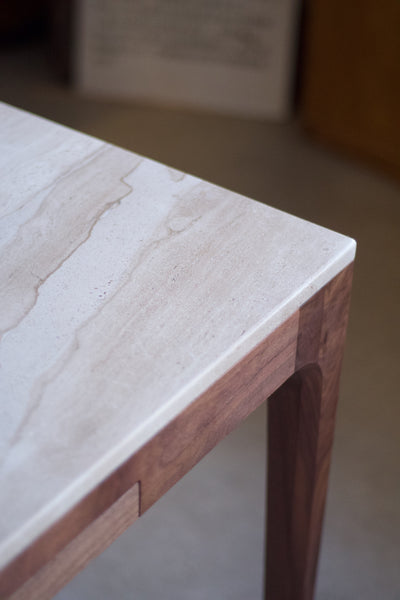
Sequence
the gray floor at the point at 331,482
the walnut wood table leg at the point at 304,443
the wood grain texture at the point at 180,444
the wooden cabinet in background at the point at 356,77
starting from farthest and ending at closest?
the wooden cabinet in background at the point at 356,77
the gray floor at the point at 331,482
the walnut wood table leg at the point at 304,443
the wood grain texture at the point at 180,444

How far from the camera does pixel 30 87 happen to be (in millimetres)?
2189

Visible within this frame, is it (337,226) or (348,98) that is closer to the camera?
(337,226)

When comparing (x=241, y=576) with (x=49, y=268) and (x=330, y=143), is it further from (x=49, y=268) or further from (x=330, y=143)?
(x=330, y=143)

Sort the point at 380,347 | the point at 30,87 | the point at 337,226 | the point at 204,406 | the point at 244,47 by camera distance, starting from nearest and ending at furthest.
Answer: the point at 204,406 < the point at 380,347 < the point at 337,226 < the point at 244,47 < the point at 30,87

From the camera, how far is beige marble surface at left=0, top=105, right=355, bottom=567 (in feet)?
1.25

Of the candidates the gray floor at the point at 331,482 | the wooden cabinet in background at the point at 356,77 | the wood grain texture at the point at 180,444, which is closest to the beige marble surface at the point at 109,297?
the wood grain texture at the point at 180,444

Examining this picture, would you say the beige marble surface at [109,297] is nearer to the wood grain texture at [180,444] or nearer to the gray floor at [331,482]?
the wood grain texture at [180,444]

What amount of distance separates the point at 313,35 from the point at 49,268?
152 cm

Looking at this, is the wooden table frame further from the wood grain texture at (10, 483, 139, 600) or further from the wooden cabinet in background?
the wooden cabinet in background

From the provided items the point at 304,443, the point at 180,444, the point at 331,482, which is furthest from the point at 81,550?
the point at 331,482

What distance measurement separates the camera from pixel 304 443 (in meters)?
0.67

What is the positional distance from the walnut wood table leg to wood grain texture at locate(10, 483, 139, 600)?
0.57 ft

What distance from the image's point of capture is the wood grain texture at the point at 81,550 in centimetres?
38

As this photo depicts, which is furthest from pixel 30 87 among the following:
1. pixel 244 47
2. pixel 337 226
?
pixel 337 226
